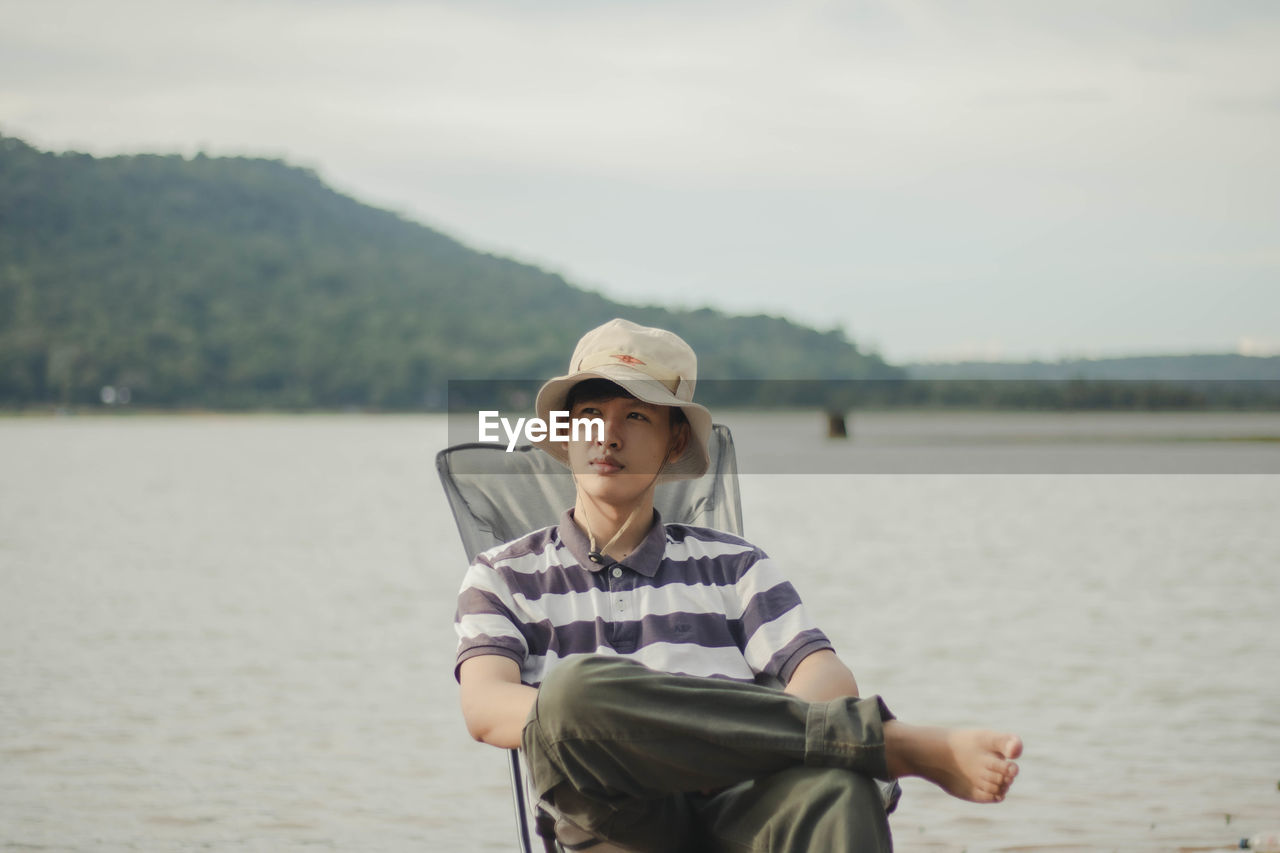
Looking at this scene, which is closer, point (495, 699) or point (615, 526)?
point (495, 699)

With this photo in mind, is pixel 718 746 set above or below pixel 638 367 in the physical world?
below

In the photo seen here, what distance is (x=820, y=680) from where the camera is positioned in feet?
8.39

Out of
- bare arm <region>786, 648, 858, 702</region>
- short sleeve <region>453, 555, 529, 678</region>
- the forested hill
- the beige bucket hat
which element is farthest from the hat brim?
the forested hill

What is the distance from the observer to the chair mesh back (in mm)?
3387

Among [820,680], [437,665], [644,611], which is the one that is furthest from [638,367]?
[437,665]

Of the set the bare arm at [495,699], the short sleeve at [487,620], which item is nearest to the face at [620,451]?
the short sleeve at [487,620]

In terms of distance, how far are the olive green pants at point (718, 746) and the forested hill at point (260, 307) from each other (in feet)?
230

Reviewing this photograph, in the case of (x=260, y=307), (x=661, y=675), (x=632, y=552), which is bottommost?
(x=661, y=675)

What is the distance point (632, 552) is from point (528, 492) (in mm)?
786

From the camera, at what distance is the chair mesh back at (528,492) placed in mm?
3387

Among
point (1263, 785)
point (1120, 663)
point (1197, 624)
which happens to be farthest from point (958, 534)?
point (1263, 785)

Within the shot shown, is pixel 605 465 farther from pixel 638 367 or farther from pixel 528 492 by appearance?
pixel 528 492

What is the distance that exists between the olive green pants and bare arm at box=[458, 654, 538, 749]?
4.4 inches

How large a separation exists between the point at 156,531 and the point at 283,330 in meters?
71.2
